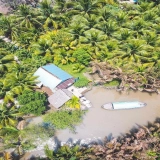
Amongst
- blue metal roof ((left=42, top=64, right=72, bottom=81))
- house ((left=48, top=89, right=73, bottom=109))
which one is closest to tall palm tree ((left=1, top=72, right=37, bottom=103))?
blue metal roof ((left=42, top=64, right=72, bottom=81))

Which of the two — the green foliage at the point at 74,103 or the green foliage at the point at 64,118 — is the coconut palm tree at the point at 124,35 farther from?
the green foliage at the point at 64,118

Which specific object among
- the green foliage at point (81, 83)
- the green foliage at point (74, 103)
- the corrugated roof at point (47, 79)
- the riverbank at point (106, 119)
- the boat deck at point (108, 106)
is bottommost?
the riverbank at point (106, 119)

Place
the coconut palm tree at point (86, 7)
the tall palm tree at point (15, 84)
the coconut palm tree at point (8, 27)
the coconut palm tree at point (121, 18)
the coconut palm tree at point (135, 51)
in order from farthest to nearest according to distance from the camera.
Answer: the coconut palm tree at point (86, 7)
the coconut palm tree at point (121, 18)
the coconut palm tree at point (8, 27)
the coconut palm tree at point (135, 51)
the tall palm tree at point (15, 84)

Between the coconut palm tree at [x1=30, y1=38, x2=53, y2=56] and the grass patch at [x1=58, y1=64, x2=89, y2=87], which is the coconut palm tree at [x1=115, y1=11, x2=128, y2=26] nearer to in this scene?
the grass patch at [x1=58, y1=64, x2=89, y2=87]

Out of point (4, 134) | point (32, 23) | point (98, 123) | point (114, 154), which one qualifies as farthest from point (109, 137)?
point (32, 23)

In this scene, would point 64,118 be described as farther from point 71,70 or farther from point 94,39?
point 94,39

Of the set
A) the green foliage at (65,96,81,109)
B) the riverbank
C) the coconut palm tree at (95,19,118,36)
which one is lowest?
the riverbank

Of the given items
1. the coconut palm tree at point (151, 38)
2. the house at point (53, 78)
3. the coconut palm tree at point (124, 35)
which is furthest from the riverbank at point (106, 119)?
the coconut palm tree at point (124, 35)
